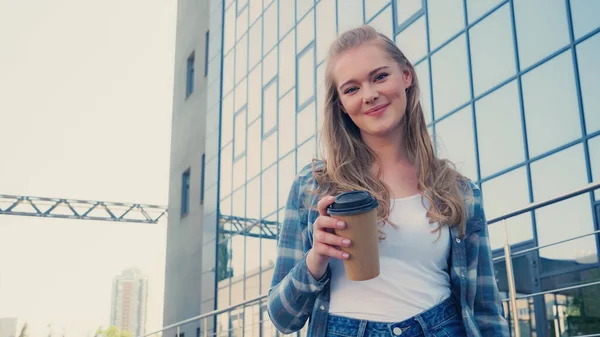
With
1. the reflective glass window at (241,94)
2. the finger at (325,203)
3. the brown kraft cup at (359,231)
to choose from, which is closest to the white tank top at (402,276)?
the brown kraft cup at (359,231)

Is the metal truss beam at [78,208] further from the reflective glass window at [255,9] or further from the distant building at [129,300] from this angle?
the distant building at [129,300]

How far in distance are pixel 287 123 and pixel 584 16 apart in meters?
7.80

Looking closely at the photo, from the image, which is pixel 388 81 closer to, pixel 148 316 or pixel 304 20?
pixel 304 20

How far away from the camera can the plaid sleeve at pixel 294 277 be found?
1656 millimetres

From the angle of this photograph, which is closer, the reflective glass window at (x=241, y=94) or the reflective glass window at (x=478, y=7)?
the reflective glass window at (x=478, y=7)

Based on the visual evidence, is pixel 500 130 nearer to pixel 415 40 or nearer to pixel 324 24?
pixel 415 40

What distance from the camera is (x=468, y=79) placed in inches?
398

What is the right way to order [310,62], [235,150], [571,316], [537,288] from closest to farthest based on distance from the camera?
[571,316] → [537,288] → [310,62] → [235,150]

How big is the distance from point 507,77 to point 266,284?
8013 millimetres

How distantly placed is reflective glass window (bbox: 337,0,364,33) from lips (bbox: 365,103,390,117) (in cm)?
1105

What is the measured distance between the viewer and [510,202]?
9203 millimetres

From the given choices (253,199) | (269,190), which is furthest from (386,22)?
(253,199)

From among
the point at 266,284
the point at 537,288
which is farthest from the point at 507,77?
the point at 266,284

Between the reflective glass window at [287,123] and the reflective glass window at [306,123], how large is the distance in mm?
269
